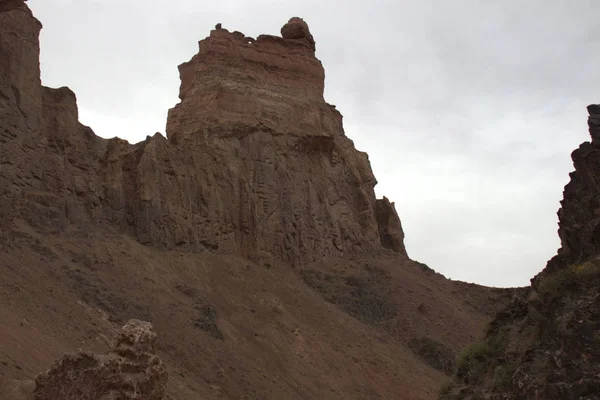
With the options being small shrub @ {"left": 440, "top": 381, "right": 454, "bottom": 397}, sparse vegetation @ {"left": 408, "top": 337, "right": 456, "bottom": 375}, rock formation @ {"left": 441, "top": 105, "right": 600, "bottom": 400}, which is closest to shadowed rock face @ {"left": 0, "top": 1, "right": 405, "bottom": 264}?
sparse vegetation @ {"left": 408, "top": 337, "right": 456, "bottom": 375}

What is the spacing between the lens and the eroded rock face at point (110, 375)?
13.4m

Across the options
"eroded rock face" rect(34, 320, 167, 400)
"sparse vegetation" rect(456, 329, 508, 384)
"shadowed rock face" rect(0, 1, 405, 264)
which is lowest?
"eroded rock face" rect(34, 320, 167, 400)

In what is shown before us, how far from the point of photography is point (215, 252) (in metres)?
37.1

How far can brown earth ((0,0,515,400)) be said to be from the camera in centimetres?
2550

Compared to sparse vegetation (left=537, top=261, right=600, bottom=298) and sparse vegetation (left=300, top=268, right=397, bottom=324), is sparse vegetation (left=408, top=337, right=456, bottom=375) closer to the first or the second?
sparse vegetation (left=300, top=268, right=397, bottom=324)

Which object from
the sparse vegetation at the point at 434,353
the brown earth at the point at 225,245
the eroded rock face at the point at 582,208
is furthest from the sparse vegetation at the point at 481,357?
the sparse vegetation at the point at 434,353

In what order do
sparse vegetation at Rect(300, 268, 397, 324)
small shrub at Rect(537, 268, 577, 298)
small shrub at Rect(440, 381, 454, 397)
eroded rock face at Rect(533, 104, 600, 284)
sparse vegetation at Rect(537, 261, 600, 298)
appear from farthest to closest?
sparse vegetation at Rect(300, 268, 397, 324)
small shrub at Rect(440, 381, 454, 397)
eroded rock face at Rect(533, 104, 600, 284)
small shrub at Rect(537, 268, 577, 298)
sparse vegetation at Rect(537, 261, 600, 298)

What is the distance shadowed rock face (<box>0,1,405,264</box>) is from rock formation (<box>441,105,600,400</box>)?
2196cm

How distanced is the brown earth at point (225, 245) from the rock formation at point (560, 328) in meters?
9.06

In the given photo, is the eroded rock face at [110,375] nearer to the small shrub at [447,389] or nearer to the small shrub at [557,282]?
the small shrub at [447,389]

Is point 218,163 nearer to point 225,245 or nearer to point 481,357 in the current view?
point 225,245

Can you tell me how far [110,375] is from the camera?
13.5 metres

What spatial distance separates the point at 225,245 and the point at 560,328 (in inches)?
1137

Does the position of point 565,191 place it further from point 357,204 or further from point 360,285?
point 357,204
